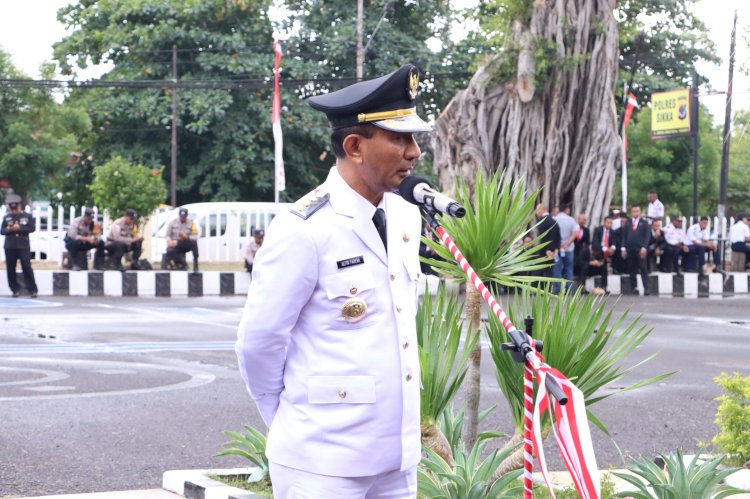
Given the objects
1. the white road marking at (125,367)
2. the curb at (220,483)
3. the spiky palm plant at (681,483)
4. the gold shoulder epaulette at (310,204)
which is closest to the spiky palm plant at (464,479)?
the spiky palm plant at (681,483)

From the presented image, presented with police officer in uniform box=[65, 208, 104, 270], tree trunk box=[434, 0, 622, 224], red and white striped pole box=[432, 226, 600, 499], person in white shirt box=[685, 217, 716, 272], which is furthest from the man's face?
person in white shirt box=[685, 217, 716, 272]

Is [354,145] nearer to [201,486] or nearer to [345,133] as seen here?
[345,133]

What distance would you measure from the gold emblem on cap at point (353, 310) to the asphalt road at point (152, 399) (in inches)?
129

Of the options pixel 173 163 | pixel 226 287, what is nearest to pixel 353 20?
pixel 173 163

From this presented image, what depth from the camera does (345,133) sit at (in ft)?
10.1

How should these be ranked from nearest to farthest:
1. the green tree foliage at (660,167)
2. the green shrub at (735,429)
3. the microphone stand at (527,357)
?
the microphone stand at (527,357) → the green shrub at (735,429) → the green tree foliage at (660,167)

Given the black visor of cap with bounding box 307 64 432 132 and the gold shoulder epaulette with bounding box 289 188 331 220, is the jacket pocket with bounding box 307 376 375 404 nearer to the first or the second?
the gold shoulder epaulette with bounding box 289 188 331 220

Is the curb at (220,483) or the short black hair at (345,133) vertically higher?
the short black hair at (345,133)

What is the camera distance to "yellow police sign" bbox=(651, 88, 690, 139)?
3444cm

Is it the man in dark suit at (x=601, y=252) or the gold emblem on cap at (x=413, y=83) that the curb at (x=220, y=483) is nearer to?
the gold emblem on cap at (x=413, y=83)

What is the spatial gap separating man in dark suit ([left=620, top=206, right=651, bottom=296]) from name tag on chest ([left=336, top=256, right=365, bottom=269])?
778 inches

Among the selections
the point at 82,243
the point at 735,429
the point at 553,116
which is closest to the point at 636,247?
the point at 553,116

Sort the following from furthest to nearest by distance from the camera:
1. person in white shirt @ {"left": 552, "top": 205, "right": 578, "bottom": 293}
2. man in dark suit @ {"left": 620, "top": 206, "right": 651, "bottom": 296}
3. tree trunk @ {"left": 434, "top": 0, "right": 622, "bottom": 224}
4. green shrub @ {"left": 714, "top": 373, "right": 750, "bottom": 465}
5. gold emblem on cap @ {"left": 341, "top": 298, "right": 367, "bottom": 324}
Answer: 1. tree trunk @ {"left": 434, "top": 0, "right": 622, "bottom": 224}
2. man in dark suit @ {"left": 620, "top": 206, "right": 651, "bottom": 296}
3. person in white shirt @ {"left": 552, "top": 205, "right": 578, "bottom": 293}
4. green shrub @ {"left": 714, "top": 373, "right": 750, "bottom": 465}
5. gold emblem on cap @ {"left": 341, "top": 298, "right": 367, "bottom": 324}

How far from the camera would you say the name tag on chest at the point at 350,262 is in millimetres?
2992
